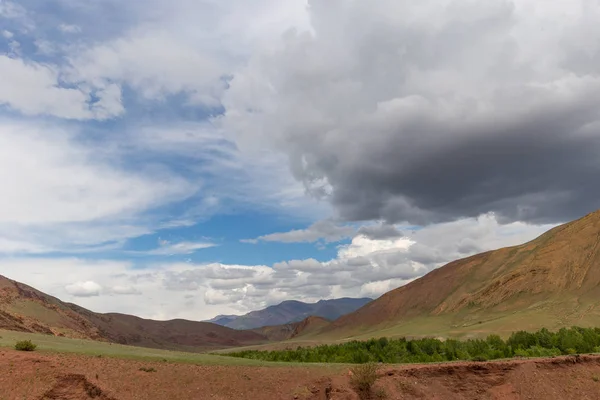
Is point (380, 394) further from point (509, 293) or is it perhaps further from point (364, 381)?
point (509, 293)

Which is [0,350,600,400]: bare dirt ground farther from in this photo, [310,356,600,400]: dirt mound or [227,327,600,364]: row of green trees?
[227,327,600,364]: row of green trees

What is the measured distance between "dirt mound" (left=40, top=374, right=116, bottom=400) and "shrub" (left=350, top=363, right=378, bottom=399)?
1213 cm

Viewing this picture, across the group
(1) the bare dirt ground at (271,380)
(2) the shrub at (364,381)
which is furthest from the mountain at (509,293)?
(2) the shrub at (364,381)

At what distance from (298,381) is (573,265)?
9807 centimetres

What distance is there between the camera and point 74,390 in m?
20.4

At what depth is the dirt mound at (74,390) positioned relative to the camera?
19972 mm

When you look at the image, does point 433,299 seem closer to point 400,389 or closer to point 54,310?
point 54,310

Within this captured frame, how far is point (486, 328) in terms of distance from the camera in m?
79.2

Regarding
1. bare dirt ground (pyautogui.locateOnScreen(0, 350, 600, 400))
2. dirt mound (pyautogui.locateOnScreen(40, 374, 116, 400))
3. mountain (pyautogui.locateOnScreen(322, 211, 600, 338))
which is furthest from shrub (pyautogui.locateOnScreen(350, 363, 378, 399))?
mountain (pyautogui.locateOnScreen(322, 211, 600, 338))

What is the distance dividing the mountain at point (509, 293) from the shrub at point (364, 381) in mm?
57415

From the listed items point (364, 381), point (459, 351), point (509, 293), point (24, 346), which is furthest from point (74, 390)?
point (509, 293)

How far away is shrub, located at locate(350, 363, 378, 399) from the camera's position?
23739 millimetres

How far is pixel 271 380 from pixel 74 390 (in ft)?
32.3

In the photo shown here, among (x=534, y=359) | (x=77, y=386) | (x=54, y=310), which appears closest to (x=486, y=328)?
(x=534, y=359)
